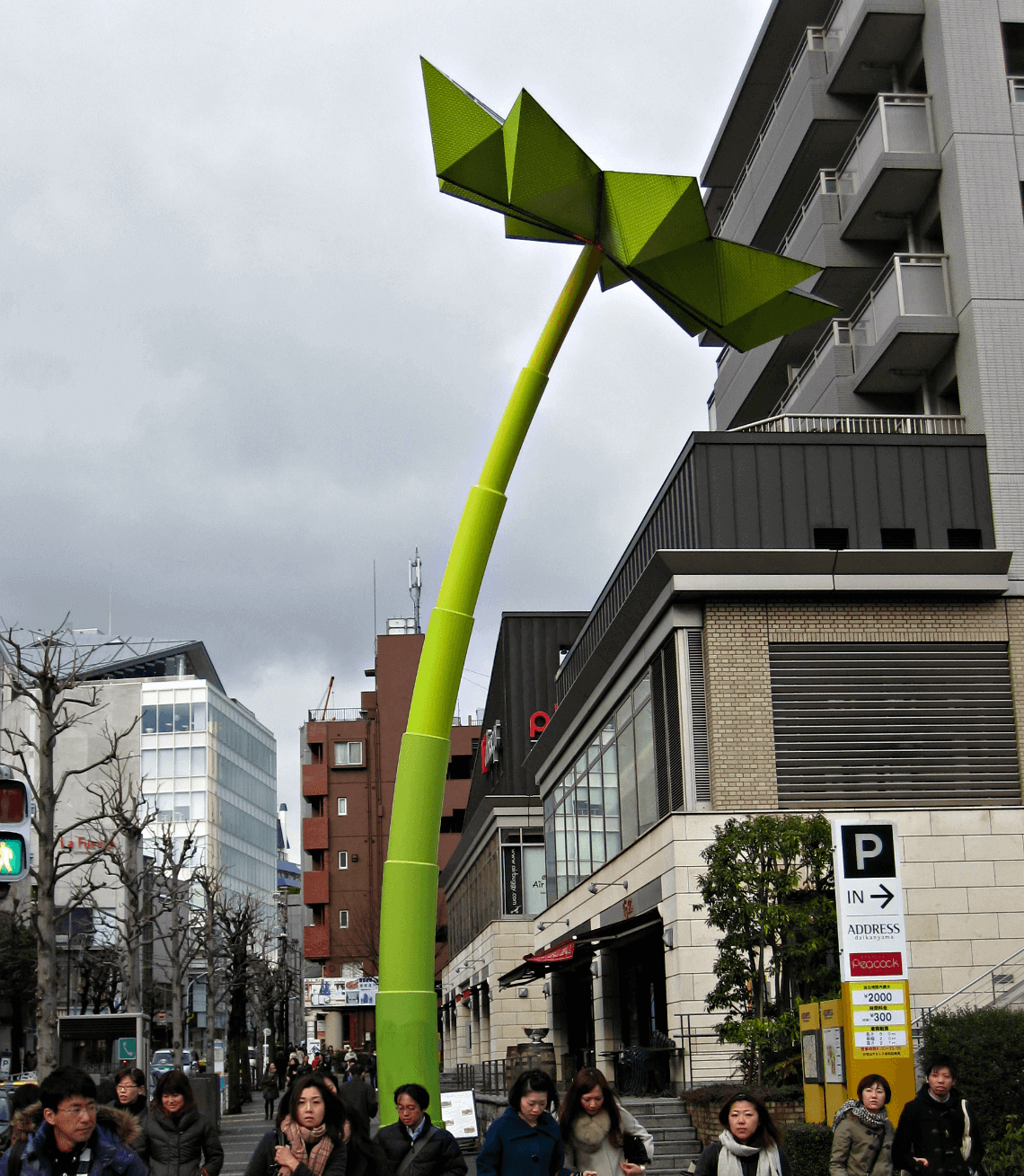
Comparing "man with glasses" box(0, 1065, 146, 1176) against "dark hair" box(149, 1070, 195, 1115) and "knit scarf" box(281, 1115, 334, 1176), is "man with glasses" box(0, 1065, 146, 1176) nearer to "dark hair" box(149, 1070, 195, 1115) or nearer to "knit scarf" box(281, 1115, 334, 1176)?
"knit scarf" box(281, 1115, 334, 1176)

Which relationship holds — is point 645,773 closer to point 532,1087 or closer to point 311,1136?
point 532,1087

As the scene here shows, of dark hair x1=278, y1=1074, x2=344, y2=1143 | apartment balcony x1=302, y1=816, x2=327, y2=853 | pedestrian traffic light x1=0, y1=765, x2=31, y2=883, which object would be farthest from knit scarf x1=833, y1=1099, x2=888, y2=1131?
apartment balcony x1=302, y1=816, x2=327, y2=853

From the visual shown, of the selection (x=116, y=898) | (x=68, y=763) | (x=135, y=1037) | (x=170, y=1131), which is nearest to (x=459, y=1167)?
(x=170, y=1131)

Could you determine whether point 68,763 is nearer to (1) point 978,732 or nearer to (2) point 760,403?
(2) point 760,403

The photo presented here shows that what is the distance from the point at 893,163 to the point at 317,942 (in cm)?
8208

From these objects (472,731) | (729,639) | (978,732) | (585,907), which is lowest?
(585,907)

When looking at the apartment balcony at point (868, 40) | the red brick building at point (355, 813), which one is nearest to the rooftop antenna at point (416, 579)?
the red brick building at point (355, 813)

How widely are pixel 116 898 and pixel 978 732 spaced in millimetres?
113363

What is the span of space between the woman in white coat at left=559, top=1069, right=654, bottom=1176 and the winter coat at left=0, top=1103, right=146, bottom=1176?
2474 millimetres

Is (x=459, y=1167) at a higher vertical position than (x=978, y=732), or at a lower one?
lower

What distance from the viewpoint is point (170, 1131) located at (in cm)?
1070

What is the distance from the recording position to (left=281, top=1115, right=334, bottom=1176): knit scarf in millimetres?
6902

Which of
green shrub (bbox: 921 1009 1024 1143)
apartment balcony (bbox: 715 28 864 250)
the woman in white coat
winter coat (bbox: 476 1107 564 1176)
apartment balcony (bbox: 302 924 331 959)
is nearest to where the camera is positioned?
winter coat (bbox: 476 1107 564 1176)

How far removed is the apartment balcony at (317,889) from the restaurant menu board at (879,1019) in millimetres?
90589
